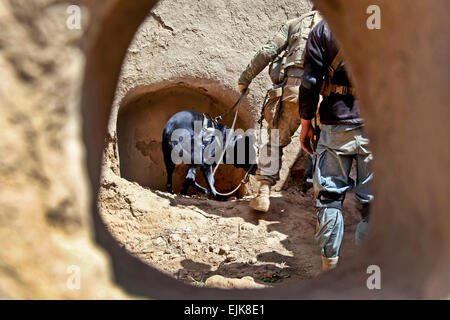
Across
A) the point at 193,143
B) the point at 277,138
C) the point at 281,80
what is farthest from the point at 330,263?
the point at 193,143

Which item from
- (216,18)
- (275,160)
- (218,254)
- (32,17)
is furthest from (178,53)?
(32,17)

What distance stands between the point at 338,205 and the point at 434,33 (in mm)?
1334

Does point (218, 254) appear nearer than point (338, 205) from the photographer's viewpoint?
No

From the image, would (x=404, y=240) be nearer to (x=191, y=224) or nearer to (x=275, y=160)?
(x=191, y=224)

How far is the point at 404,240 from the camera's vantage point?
104 centimetres

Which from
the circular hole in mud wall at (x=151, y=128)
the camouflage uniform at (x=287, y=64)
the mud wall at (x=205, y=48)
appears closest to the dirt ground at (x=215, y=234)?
the camouflage uniform at (x=287, y=64)

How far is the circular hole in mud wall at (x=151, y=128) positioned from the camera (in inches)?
237

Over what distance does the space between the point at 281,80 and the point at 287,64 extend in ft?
0.84

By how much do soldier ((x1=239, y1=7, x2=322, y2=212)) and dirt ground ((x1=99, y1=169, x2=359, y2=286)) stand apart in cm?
30

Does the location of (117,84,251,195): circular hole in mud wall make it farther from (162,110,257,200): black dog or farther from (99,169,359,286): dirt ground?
(99,169,359,286): dirt ground

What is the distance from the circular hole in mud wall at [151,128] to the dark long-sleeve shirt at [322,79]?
11.7ft

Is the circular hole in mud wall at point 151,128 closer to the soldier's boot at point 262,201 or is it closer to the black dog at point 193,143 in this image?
the black dog at point 193,143

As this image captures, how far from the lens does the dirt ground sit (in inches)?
106

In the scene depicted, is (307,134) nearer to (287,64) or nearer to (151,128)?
(287,64)
